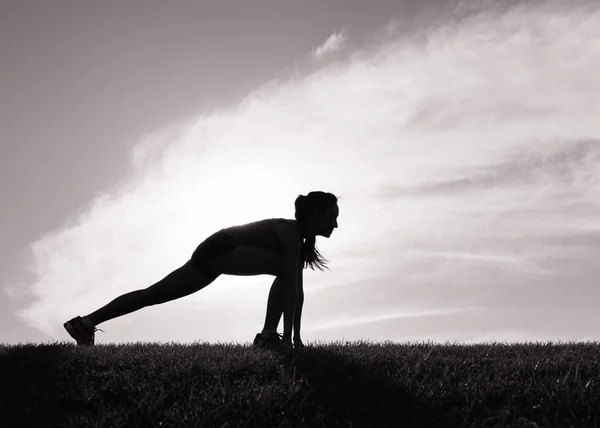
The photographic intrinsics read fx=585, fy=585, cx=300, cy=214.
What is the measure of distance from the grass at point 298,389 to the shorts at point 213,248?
4.82 feet

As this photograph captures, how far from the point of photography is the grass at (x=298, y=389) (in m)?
4.20

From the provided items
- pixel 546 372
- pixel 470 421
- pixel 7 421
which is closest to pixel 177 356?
pixel 7 421

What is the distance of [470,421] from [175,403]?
2176mm

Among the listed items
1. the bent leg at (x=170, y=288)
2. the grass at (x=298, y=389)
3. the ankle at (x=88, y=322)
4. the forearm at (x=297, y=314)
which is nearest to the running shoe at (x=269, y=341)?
the forearm at (x=297, y=314)

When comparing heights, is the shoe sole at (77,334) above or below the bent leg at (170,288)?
below

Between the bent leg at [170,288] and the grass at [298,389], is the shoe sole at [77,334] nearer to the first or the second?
the bent leg at [170,288]

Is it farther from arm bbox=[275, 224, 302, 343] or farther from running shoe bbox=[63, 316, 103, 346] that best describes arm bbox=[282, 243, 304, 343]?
running shoe bbox=[63, 316, 103, 346]

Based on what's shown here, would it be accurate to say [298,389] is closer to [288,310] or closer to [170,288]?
[288,310]

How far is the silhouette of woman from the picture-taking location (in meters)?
7.01

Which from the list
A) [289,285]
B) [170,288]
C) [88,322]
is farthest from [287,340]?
[88,322]

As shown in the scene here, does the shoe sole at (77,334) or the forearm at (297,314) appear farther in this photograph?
the shoe sole at (77,334)

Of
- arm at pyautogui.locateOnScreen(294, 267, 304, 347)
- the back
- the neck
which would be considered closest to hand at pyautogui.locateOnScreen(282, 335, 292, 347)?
arm at pyautogui.locateOnScreen(294, 267, 304, 347)

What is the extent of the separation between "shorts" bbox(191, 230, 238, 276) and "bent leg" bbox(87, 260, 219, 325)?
88 millimetres

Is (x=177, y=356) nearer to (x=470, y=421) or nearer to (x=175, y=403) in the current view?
(x=175, y=403)
